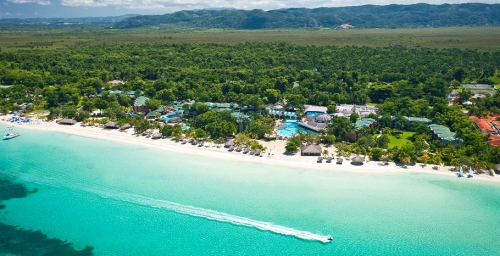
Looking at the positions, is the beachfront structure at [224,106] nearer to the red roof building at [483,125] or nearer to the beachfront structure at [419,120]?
the beachfront structure at [419,120]

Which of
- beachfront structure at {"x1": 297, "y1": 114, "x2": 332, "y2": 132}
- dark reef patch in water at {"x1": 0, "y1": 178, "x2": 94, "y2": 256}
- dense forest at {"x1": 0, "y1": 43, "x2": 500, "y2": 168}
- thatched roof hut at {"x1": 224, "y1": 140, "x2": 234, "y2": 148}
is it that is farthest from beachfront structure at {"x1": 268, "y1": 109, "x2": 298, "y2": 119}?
dark reef patch in water at {"x1": 0, "y1": 178, "x2": 94, "y2": 256}

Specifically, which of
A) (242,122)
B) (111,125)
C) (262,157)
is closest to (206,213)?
(262,157)

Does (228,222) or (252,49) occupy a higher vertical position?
(252,49)

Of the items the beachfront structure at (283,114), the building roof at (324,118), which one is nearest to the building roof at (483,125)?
the building roof at (324,118)

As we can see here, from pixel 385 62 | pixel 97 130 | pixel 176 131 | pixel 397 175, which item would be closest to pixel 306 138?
pixel 397 175

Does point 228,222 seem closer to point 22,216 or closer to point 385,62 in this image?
point 22,216

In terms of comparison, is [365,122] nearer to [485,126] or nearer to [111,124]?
[485,126]

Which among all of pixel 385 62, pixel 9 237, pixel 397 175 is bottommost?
pixel 9 237
